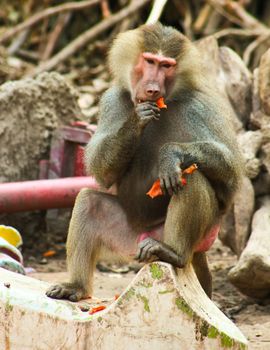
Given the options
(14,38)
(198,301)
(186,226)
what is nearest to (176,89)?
(186,226)

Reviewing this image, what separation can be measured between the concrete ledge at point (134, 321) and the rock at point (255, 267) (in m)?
1.16

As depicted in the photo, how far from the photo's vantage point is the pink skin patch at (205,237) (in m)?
4.42

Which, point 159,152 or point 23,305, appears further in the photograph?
point 159,152

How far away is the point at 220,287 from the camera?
596 centimetres

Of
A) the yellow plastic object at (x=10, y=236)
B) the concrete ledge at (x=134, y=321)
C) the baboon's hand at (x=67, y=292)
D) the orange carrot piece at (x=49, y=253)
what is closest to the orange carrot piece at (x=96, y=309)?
the concrete ledge at (x=134, y=321)

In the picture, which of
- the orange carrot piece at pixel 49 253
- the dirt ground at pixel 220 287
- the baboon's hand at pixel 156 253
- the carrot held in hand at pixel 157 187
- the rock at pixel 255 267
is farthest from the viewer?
the orange carrot piece at pixel 49 253

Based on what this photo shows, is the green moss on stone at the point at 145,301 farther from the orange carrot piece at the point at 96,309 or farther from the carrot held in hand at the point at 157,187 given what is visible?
the carrot held in hand at the point at 157,187

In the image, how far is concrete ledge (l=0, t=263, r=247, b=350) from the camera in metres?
3.81

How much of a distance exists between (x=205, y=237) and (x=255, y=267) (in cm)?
93

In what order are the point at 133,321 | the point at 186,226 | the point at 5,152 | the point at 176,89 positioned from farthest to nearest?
the point at 5,152 → the point at 176,89 → the point at 186,226 → the point at 133,321

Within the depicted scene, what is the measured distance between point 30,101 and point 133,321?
10.7 ft

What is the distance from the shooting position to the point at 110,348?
12.8 feet

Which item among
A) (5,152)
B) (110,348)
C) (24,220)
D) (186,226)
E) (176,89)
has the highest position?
(176,89)

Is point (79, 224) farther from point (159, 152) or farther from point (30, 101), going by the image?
point (30, 101)
